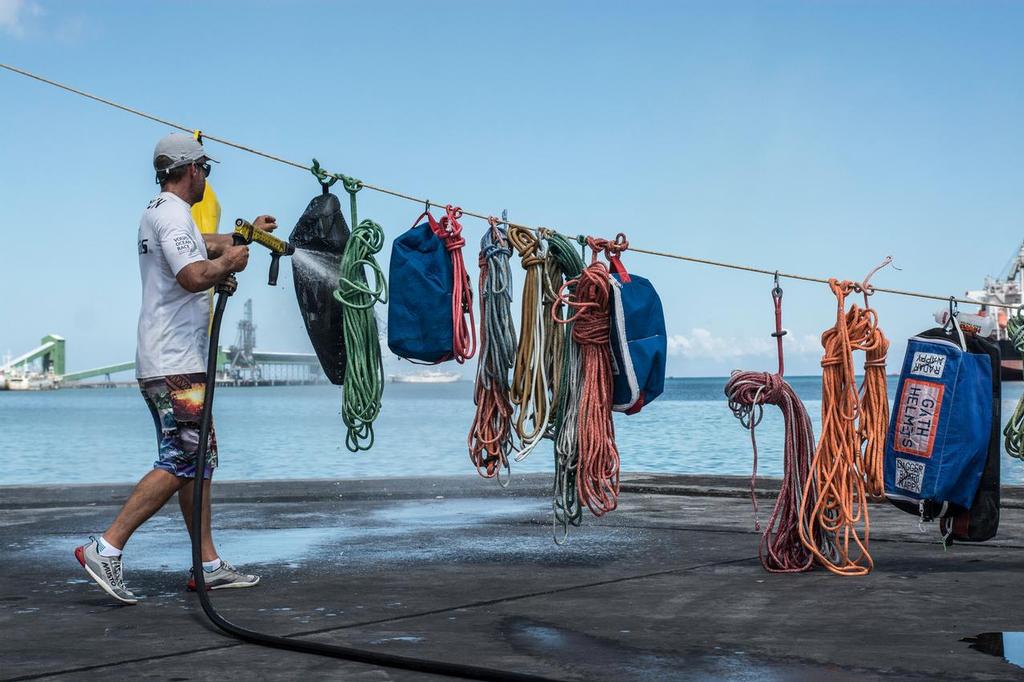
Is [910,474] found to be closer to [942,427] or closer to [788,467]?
[942,427]

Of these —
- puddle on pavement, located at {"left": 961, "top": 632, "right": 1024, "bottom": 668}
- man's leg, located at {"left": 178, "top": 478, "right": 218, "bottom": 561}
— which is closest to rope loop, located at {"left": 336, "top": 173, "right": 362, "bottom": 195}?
man's leg, located at {"left": 178, "top": 478, "right": 218, "bottom": 561}

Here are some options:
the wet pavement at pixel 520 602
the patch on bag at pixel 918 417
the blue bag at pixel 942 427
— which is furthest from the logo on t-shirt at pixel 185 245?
the patch on bag at pixel 918 417

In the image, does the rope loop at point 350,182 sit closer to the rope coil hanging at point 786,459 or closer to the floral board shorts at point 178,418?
the floral board shorts at point 178,418

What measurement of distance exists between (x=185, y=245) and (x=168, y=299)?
27 cm

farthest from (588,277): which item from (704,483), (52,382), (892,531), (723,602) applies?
(52,382)

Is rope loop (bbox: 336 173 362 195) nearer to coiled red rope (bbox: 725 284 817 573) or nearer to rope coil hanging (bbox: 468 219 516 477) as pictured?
rope coil hanging (bbox: 468 219 516 477)

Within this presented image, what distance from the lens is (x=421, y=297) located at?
19.5ft

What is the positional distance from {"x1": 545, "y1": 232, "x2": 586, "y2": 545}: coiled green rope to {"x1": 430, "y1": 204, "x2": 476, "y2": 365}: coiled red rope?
466mm

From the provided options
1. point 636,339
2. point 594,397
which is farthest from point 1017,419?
point 594,397

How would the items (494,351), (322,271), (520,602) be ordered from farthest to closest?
(322,271) < (494,351) < (520,602)

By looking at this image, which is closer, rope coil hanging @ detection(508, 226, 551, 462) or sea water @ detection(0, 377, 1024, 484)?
rope coil hanging @ detection(508, 226, 551, 462)

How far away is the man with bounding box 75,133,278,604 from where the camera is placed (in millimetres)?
5031

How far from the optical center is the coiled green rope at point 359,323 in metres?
6.07

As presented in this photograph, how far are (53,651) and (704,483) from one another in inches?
283
